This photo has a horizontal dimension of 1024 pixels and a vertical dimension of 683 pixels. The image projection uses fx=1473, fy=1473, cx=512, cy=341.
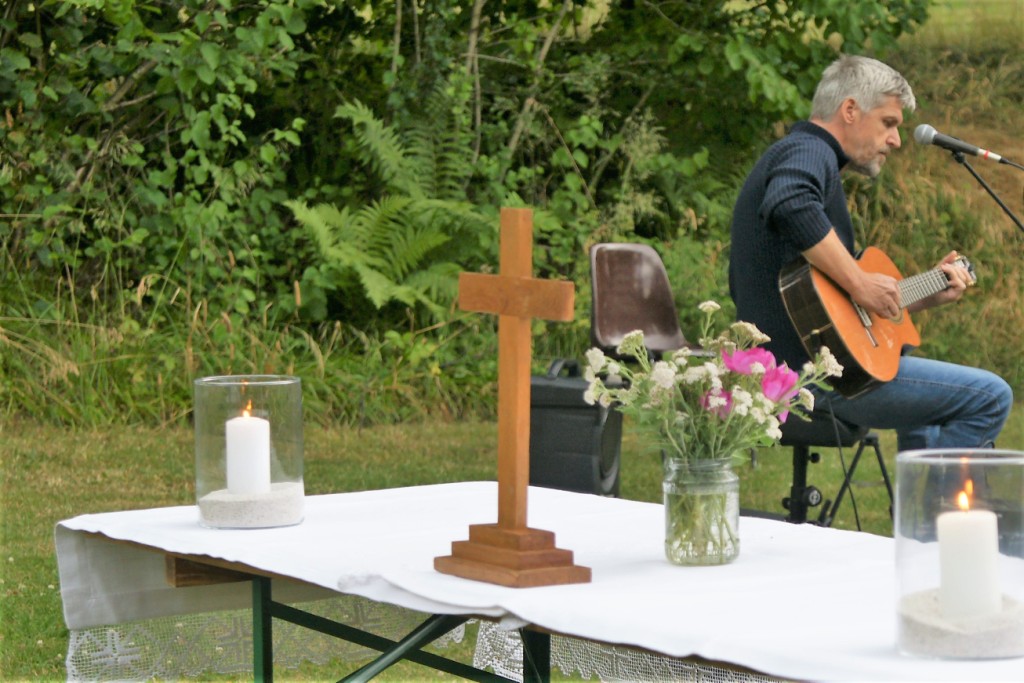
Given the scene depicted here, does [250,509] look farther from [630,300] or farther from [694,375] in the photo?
[630,300]

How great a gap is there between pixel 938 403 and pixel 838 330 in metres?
0.36

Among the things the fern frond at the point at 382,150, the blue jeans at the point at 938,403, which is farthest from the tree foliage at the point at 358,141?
the blue jeans at the point at 938,403

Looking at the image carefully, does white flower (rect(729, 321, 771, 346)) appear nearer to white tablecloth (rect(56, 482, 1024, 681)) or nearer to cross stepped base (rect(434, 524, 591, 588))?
white tablecloth (rect(56, 482, 1024, 681))

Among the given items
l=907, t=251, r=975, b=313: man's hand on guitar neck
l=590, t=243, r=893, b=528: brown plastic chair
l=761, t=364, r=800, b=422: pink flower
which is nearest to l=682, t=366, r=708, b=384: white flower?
l=761, t=364, r=800, b=422: pink flower

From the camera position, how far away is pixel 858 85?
4.60 meters

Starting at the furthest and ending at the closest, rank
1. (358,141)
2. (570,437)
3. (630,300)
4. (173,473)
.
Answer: (358,141)
(173,473)
(630,300)
(570,437)

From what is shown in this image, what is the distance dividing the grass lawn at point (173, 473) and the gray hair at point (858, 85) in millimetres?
1338

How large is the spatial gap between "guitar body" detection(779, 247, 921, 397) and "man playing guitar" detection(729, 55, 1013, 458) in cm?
2

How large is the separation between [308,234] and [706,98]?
3.20 metres

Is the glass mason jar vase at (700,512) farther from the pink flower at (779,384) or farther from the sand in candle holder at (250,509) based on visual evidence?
the sand in candle holder at (250,509)

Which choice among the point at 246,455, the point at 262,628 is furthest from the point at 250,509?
the point at 262,628

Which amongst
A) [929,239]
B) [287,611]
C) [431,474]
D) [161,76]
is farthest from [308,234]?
[287,611]

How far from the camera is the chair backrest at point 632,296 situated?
5707 mm

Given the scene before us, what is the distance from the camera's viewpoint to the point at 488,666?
3.26 m
